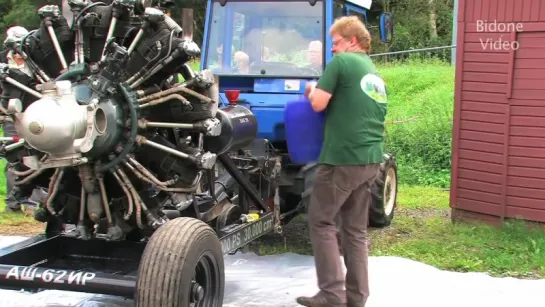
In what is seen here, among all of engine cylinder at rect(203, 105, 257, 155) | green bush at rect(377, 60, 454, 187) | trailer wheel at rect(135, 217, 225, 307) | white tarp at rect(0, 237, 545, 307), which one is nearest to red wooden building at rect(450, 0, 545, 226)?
white tarp at rect(0, 237, 545, 307)

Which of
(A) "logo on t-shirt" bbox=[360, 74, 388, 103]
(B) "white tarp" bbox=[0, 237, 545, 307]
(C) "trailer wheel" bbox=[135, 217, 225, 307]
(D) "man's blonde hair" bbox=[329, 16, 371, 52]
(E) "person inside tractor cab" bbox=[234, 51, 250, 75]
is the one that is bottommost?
(B) "white tarp" bbox=[0, 237, 545, 307]

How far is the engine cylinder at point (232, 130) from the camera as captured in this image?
4.68 metres

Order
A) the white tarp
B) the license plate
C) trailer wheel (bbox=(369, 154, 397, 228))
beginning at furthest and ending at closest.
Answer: trailer wheel (bbox=(369, 154, 397, 228)) < the white tarp < the license plate

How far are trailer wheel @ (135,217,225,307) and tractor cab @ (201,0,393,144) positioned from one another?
7.15 ft

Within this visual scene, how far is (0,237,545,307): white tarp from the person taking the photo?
4797 mm

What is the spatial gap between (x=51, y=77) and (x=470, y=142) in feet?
13.8

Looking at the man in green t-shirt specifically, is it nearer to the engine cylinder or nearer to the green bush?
the engine cylinder

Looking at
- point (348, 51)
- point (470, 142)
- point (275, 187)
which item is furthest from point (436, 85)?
point (348, 51)

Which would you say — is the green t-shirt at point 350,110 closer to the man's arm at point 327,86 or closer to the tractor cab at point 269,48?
the man's arm at point 327,86

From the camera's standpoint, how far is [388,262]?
565cm

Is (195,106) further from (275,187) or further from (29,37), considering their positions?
(275,187)

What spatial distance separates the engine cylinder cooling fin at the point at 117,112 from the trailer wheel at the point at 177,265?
17.8 inches

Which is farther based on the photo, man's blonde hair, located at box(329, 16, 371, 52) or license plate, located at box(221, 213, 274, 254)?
license plate, located at box(221, 213, 274, 254)

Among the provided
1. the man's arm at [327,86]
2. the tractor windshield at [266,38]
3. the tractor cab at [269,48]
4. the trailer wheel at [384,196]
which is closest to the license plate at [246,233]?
the tractor cab at [269,48]
